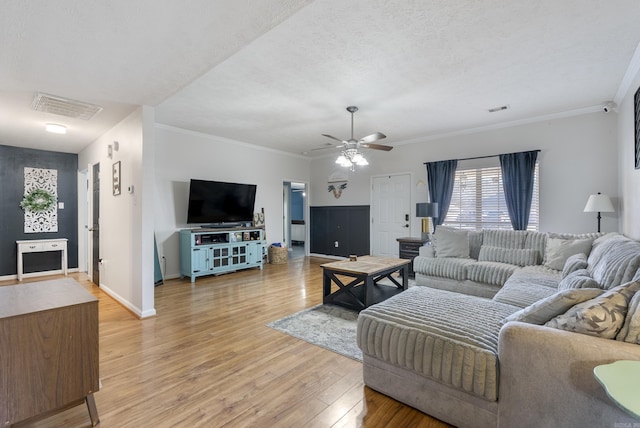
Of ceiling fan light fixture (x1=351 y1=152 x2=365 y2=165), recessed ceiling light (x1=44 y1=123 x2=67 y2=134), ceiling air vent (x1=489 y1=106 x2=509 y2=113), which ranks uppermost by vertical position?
ceiling air vent (x1=489 y1=106 x2=509 y2=113)

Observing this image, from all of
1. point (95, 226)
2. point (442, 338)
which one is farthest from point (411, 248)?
point (95, 226)

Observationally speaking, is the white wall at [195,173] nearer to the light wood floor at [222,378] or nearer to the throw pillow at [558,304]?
the light wood floor at [222,378]

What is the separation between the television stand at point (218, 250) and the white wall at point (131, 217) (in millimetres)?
1116

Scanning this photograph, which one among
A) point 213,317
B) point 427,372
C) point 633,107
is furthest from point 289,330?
point 633,107

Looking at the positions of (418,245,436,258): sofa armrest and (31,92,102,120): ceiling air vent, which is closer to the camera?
(31,92,102,120): ceiling air vent

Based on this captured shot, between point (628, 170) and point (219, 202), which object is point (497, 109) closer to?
point (628, 170)

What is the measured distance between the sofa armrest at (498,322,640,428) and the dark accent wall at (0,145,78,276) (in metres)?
7.19

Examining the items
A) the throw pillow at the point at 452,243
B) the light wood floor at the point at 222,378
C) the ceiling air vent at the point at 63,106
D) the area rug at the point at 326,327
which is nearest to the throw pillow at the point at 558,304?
the light wood floor at the point at 222,378

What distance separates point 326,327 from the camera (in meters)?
3.02

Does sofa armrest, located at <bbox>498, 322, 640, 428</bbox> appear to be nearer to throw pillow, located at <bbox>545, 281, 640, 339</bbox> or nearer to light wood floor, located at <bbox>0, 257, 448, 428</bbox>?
throw pillow, located at <bbox>545, 281, 640, 339</bbox>

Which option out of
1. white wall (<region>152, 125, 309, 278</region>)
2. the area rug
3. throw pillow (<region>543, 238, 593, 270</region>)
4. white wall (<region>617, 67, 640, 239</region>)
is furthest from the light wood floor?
white wall (<region>617, 67, 640, 239</region>)

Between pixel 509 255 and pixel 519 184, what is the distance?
149 centimetres

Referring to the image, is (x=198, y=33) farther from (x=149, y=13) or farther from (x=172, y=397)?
(x=172, y=397)

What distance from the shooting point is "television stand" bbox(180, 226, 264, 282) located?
5.01m
